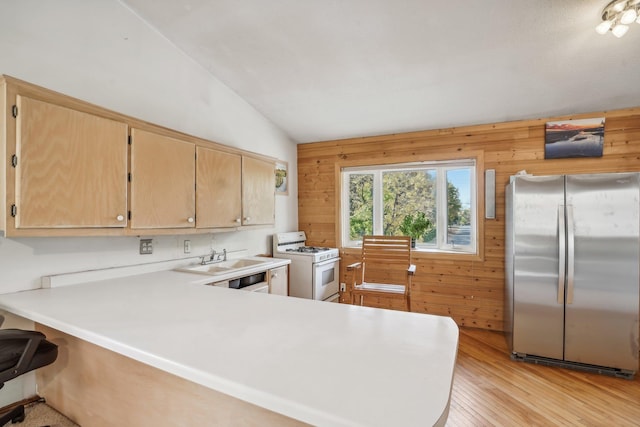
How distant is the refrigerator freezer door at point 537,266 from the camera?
260 cm

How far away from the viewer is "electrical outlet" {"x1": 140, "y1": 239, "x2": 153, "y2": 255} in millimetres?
2365

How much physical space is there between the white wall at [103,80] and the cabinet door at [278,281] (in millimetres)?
628

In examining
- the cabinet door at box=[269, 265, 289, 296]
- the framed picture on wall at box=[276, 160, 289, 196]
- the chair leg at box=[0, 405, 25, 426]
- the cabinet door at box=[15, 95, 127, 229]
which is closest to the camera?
the cabinet door at box=[15, 95, 127, 229]

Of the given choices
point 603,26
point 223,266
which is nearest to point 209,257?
point 223,266

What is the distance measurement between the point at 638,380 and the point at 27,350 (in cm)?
398

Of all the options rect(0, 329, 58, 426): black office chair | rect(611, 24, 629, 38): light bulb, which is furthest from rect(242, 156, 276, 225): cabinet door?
rect(611, 24, 629, 38): light bulb

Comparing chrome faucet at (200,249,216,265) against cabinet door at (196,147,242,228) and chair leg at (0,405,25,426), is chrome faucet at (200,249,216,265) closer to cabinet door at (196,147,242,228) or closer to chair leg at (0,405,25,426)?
cabinet door at (196,147,242,228)

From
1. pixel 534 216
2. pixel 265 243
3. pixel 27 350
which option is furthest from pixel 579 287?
pixel 27 350

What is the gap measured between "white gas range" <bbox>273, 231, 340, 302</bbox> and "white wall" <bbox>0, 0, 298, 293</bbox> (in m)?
0.72

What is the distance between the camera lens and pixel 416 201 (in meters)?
3.87

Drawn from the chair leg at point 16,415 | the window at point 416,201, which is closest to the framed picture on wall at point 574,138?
the window at point 416,201

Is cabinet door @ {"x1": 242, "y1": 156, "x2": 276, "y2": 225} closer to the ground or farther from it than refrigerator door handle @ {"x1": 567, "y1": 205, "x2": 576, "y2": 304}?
farther from it

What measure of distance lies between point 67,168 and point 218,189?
1.07m

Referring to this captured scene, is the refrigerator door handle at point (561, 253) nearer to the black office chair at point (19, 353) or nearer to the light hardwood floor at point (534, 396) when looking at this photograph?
the light hardwood floor at point (534, 396)
